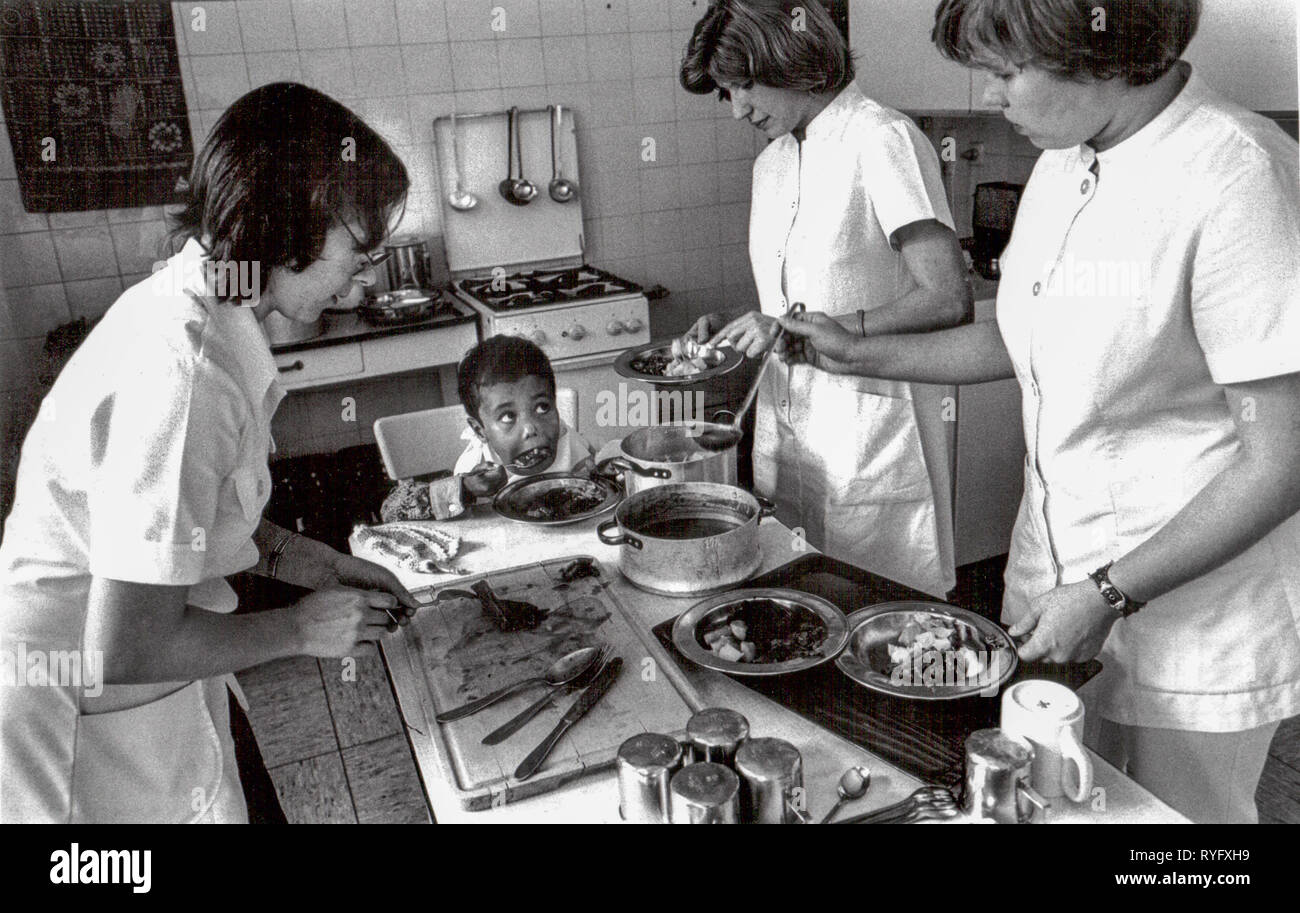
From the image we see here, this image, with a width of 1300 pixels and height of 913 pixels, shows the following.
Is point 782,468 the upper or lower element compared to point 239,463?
lower

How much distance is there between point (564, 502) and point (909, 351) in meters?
0.59

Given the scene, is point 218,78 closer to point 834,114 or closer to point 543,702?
point 834,114

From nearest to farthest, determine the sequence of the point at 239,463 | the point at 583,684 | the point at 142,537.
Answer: the point at 142,537, the point at 239,463, the point at 583,684

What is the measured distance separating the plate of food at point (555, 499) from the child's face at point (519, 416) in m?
0.33

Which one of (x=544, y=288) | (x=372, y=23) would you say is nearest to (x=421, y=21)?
(x=372, y=23)

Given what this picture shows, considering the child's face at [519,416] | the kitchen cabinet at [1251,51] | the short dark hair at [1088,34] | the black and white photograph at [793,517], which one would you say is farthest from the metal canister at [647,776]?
the kitchen cabinet at [1251,51]

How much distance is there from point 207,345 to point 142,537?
0.60 feet

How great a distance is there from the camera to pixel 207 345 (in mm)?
873

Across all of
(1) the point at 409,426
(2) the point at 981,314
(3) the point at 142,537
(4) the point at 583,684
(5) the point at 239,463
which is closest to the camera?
(3) the point at 142,537

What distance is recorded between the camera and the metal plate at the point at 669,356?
169 cm

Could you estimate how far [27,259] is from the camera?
2840mm

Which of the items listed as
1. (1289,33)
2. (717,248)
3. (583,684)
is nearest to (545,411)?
(583,684)

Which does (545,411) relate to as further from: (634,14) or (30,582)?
(634,14)
